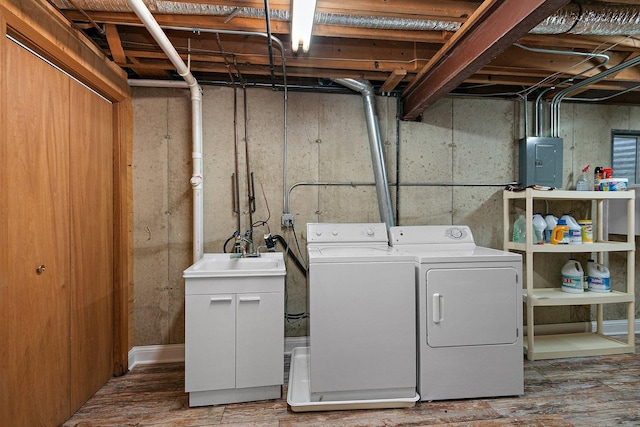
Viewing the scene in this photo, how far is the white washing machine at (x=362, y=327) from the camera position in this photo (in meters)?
1.82

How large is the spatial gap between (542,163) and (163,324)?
3.61m

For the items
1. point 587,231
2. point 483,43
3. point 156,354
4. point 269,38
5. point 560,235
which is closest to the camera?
point 483,43

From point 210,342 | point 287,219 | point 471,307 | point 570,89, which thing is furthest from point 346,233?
point 570,89

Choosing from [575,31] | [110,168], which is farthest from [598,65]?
[110,168]

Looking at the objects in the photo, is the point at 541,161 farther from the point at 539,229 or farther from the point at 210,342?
the point at 210,342

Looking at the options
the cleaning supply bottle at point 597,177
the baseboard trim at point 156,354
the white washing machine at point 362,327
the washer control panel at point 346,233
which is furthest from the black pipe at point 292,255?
the cleaning supply bottle at point 597,177

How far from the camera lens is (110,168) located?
2178mm

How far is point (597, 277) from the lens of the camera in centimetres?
264

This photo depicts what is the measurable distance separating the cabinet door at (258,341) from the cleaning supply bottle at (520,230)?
7.23 ft

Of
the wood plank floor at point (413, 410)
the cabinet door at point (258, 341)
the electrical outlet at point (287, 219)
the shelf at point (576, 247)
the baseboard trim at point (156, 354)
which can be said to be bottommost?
the wood plank floor at point (413, 410)

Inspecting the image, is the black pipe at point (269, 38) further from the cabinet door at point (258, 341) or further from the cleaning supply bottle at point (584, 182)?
the cleaning supply bottle at point (584, 182)

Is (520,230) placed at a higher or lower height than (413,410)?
higher

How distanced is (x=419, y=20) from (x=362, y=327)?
1855 mm

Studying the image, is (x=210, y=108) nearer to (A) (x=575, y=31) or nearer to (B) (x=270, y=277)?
(B) (x=270, y=277)
